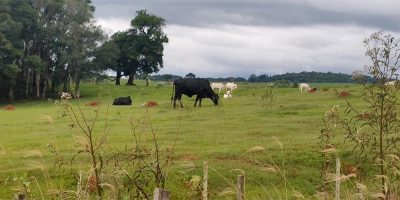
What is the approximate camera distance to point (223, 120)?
2695cm

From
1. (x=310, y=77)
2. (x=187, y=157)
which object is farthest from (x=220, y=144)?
(x=310, y=77)

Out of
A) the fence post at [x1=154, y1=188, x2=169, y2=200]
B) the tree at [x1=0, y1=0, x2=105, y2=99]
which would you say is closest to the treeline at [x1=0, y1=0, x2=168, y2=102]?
the tree at [x1=0, y1=0, x2=105, y2=99]

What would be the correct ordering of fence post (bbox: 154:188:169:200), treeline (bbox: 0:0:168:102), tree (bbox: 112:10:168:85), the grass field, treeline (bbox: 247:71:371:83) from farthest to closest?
treeline (bbox: 247:71:371:83)
tree (bbox: 112:10:168:85)
treeline (bbox: 0:0:168:102)
the grass field
fence post (bbox: 154:188:169:200)

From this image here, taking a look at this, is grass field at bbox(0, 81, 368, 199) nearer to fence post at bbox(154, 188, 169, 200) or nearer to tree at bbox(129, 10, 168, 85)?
fence post at bbox(154, 188, 169, 200)

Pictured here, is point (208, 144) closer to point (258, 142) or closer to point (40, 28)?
point (258, 142)

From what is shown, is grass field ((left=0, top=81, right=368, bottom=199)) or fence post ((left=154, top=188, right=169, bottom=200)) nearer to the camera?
fence post ((left=154, top=188, right=169, bottom=200))

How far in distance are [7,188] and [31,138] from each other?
7.58 m

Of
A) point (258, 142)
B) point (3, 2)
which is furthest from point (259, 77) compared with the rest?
point (258, 142)

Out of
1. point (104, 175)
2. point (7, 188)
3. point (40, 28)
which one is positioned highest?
point (40, 28)

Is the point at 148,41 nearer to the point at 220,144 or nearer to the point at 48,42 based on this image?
the point at 48,42

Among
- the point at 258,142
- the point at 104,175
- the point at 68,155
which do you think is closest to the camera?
the point at 104,175

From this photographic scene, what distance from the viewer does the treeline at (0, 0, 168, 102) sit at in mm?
59875

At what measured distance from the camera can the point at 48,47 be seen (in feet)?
215

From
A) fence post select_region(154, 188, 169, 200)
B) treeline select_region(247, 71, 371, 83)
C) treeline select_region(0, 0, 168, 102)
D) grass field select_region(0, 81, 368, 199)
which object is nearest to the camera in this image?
fence post select_region(154, 188, 169, 200)
